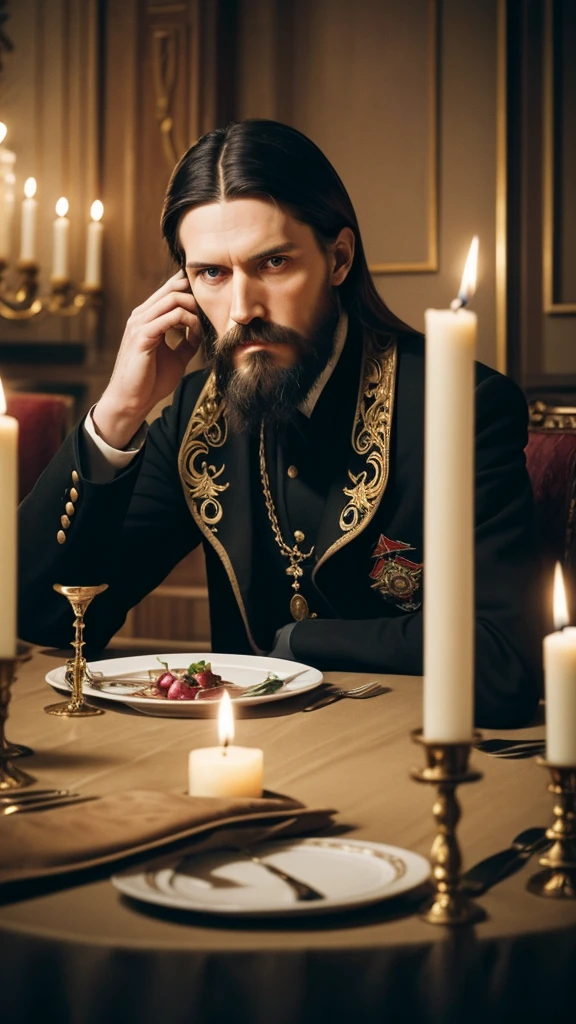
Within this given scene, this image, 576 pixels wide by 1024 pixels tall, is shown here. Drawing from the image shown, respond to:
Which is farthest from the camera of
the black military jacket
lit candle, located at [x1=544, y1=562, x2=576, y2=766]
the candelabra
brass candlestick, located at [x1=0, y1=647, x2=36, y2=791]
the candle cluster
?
the candelabra

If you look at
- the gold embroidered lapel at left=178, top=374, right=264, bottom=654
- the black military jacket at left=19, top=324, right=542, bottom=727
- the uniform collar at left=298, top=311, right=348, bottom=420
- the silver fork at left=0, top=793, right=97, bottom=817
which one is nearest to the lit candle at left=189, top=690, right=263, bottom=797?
the silver fork at left=0, top=793, right=97, bottom=817

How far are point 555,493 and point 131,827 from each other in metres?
1.63

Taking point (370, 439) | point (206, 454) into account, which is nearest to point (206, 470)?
point (206, 454)

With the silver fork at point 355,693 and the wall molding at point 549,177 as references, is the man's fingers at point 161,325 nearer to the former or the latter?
the silver fork at point 355,693

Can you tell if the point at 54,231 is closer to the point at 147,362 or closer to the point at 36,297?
the point at 36,297

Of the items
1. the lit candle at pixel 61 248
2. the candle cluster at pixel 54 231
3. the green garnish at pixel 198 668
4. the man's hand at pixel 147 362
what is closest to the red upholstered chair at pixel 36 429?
the man's hand at pixel 147 362

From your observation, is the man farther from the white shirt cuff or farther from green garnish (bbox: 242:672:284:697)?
green garnish (bbox: 242:672:284:697)

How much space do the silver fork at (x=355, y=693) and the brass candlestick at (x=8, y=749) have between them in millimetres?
404

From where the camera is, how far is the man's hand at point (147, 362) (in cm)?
216

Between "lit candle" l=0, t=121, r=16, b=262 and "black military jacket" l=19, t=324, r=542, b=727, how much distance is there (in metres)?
2.46

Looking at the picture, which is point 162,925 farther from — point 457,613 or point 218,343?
point 218,343

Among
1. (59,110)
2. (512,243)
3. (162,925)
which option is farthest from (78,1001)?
(59,110)

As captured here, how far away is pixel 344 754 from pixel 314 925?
1.60 feet

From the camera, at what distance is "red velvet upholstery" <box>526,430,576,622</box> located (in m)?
2.40
